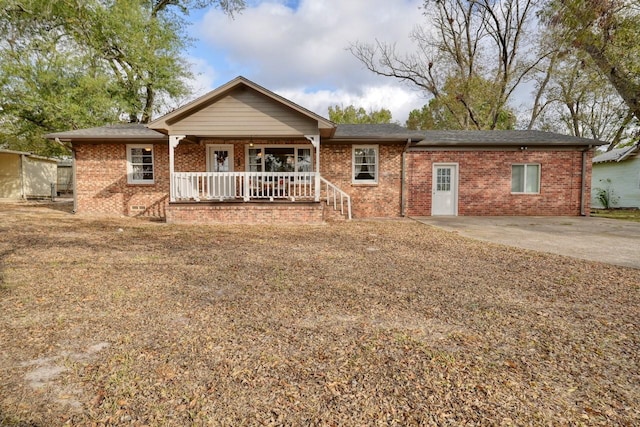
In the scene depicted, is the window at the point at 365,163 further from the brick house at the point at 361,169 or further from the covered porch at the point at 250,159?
the covered porch at the point at 250,159

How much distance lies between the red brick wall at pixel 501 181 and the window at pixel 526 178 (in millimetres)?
154

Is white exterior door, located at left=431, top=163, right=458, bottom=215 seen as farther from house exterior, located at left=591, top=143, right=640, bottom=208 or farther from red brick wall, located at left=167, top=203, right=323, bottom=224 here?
house exterior, located at left=591, top=143, right=640, bottom=208

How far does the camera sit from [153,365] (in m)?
2.41

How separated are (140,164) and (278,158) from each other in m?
4.99

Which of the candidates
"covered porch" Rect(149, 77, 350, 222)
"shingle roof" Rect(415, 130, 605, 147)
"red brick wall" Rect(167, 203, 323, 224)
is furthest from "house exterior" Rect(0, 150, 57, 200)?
"shingle roof" Rect(415, 130, 605, 147)

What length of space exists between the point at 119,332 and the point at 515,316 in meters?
3.63

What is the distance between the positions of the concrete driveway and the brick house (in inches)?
45.7

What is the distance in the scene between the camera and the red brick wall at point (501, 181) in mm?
12875

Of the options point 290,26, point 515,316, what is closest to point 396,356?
point 515,316

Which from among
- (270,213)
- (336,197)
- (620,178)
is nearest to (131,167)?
(270,213)

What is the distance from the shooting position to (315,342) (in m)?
2.79

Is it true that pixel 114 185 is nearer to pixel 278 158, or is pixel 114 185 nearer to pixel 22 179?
pixel 278 158

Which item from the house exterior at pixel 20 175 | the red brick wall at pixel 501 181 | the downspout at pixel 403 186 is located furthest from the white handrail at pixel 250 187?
the house exterior at pixel 20 175

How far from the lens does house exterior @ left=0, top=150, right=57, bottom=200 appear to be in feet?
67.3
